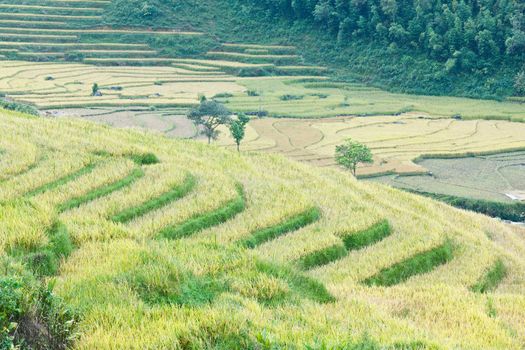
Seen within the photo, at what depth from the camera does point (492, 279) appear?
10305 millimetres

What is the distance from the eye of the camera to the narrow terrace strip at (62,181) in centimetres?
1017

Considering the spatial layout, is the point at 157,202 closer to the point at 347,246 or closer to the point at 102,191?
the point at 102,191

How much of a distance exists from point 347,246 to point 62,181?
419 centimetres

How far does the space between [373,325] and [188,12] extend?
60879 mm

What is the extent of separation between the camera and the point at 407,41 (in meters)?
55.3

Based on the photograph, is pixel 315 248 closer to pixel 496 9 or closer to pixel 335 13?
pixel 496 9

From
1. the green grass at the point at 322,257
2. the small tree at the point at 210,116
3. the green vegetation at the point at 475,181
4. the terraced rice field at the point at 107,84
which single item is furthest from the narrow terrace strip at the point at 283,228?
the terraced rice field at the point at 107,84

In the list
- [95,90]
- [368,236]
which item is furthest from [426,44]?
[368,236]

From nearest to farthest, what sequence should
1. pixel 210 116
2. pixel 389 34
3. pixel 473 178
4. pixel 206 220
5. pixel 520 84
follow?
1. pixel 206 220
2. pixel 473 178
3. pixel 210 116
4. pixel 520 84
5. pixel 389 34

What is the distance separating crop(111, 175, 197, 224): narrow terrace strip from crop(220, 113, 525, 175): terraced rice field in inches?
755

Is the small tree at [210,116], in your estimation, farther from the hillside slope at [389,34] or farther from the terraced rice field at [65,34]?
the hillside slope at [389,34]

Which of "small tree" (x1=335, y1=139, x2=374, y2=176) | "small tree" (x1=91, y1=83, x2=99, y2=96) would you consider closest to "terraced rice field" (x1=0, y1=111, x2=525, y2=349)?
"small tree" (x1=335, y1=139, x2=374, y2=176)

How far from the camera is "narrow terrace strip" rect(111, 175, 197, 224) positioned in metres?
9.80

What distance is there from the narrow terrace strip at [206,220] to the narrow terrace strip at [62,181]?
6.71ft
